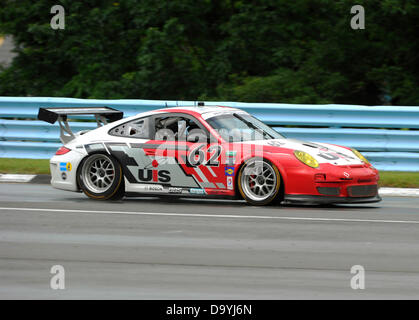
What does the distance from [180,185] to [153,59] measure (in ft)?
28.9

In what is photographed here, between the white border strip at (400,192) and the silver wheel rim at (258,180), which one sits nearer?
the silver wheel rim at (258,180)

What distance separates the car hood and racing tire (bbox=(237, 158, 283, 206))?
0.81 ft

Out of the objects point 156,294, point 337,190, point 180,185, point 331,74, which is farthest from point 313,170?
point 331,74

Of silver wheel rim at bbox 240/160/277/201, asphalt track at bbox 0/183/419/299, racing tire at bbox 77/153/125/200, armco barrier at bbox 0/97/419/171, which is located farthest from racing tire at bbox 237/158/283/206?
armco barrier at bbox 0/97/419/171

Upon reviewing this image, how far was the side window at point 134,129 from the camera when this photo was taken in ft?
36.4

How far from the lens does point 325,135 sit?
14.0 m

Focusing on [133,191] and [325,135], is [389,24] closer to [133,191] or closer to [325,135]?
[325,135]

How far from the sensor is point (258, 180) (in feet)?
34.1

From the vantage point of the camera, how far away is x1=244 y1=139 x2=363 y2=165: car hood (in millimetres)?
10312

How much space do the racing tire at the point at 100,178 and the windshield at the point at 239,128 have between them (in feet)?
5.00

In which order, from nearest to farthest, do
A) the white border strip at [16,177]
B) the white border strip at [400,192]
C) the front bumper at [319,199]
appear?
the front bumper at [319,199] < the white border strip at [400,192] < the white border strip at [16,177]

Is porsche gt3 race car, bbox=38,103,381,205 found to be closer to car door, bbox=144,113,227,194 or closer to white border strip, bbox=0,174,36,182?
car door, bbox=144,113,227,194

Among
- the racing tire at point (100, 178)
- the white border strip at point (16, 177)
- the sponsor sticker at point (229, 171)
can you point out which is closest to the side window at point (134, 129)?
the racing tire at point (100, 178)

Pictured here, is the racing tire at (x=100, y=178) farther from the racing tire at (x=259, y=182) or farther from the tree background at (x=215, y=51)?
the tree background at (x=215, y=51)
